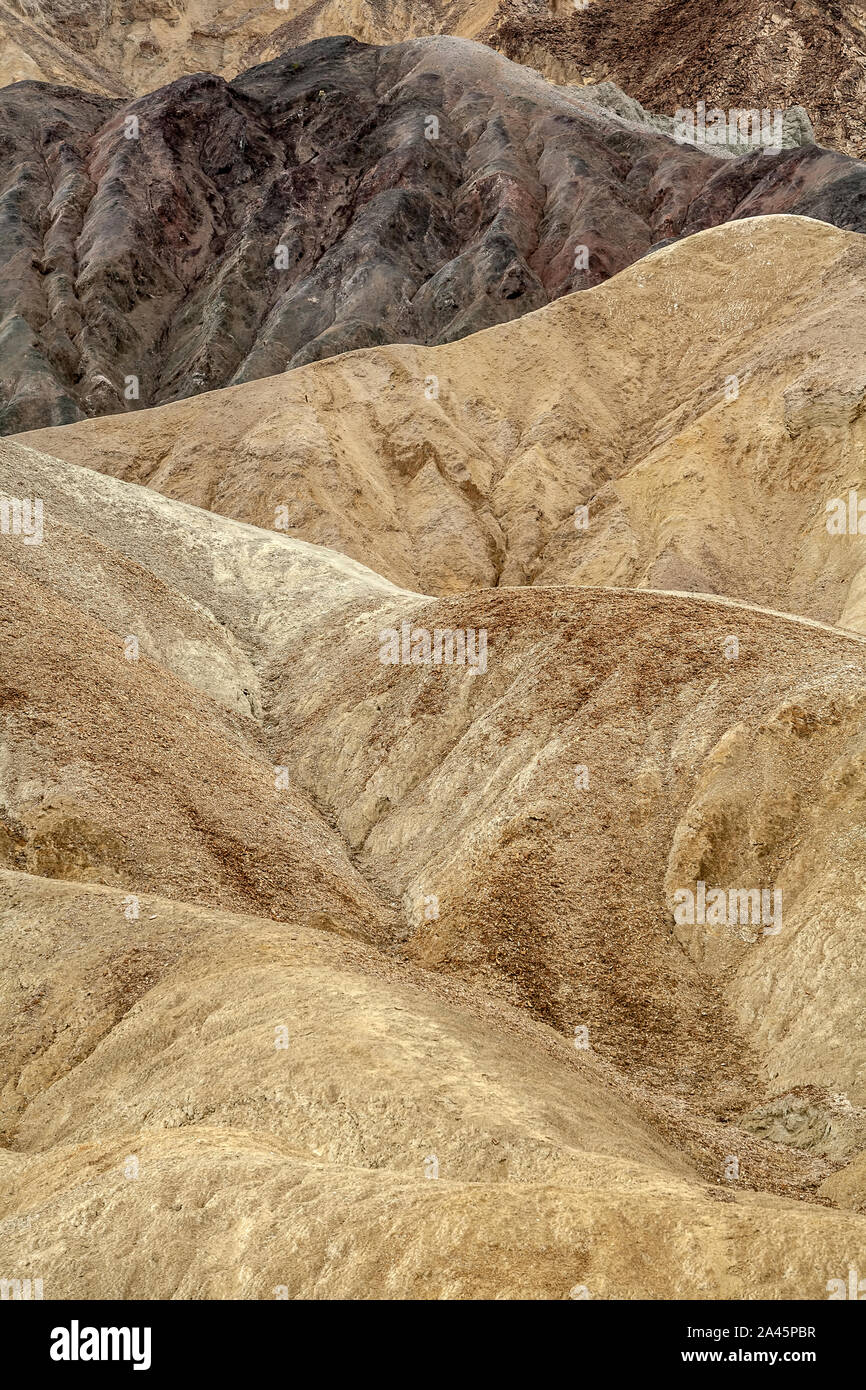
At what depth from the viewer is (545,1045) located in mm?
14180

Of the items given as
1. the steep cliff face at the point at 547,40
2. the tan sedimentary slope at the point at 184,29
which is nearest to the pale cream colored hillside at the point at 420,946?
the steep cliff face at the point at 547,40

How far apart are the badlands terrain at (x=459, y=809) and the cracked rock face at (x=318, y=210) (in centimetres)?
297

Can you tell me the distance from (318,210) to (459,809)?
59714 mm

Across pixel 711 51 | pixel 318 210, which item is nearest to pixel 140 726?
pixel 318 210

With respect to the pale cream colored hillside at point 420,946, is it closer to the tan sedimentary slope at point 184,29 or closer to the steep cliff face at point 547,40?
the steep cliff face at point 547,40

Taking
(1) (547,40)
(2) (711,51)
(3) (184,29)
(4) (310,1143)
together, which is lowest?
(4) (310,1143)

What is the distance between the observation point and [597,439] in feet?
156

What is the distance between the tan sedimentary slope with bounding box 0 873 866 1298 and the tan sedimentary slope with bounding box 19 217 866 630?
25576 millimetres

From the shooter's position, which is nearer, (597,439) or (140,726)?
(140,726)

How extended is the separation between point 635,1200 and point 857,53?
92.3 meters

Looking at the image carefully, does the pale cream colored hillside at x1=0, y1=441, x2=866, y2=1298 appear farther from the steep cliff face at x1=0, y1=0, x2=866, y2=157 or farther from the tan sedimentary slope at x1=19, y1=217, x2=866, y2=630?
the steep cliff face at x1=0, y1=0, x2=866, y2=157

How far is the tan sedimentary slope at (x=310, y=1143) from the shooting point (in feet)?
25.3

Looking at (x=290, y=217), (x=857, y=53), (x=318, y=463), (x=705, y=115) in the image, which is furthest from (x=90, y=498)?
(x=857, y=53)

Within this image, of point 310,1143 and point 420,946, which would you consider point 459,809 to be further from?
point 310,1143
